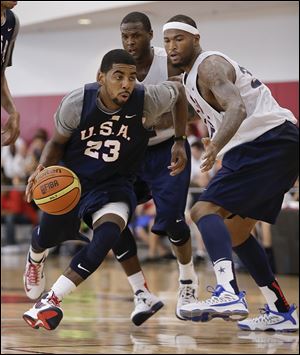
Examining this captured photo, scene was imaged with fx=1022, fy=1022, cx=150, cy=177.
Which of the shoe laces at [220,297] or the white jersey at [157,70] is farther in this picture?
the white jersey at [157,70]

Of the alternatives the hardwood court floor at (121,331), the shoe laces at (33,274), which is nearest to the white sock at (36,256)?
the shoe laces at (33,274)

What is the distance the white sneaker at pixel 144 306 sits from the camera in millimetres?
8023

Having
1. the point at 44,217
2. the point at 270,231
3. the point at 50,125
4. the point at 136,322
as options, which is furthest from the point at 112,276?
the point at 44,217

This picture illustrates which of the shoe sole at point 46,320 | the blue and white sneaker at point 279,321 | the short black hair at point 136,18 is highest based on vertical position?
the short black hair at point 136,18

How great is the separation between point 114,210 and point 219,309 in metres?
1.17

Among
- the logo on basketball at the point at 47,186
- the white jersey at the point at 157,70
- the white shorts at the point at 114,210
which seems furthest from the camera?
the white jersey at the point at 157,70

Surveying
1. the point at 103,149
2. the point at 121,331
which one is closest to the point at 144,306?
the point at 121,331

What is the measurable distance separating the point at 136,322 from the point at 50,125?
1164 centimetres

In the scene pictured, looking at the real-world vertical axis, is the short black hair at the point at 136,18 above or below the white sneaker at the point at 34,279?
above

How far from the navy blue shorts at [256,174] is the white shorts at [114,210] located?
0.53 metres

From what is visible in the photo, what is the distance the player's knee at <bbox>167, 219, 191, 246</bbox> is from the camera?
7.61 metres

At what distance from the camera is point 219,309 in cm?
593

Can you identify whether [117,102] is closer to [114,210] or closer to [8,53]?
[8,53]

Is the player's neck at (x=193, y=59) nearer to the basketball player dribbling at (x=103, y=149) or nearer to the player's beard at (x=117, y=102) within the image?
the basketball player dribbling at (x=103, y=149)
